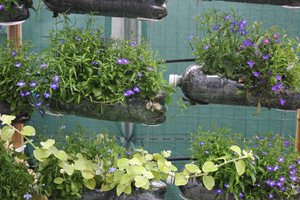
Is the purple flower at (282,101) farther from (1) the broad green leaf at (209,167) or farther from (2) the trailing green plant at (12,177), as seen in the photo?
(2) the trailing green plant at (12,177)

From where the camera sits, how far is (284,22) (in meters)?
3.18

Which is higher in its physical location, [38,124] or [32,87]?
[32,87]

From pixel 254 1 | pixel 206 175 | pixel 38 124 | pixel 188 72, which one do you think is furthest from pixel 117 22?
pixel 38 124

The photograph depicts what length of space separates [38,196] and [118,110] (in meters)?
0.43

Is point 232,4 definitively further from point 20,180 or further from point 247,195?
point 20,180

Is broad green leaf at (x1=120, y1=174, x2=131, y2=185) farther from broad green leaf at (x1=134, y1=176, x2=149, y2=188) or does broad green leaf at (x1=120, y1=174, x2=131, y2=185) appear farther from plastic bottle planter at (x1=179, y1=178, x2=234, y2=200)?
plastic bottle planter at (x1=179, y1=178, x2=234, y2=200)

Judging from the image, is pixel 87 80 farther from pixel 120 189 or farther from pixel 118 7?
pixel 120 189

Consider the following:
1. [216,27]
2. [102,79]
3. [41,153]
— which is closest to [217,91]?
[216,27]

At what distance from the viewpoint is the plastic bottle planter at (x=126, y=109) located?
88.3 inches

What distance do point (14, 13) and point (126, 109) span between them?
21.3 inches

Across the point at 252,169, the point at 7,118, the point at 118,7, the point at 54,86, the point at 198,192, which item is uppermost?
the point at 118,7

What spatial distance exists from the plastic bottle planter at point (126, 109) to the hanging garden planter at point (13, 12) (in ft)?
1.11

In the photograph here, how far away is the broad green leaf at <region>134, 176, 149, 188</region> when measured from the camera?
2168 millimetres

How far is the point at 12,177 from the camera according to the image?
223 centimetres
